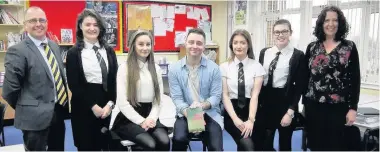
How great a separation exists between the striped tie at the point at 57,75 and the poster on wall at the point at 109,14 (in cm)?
283

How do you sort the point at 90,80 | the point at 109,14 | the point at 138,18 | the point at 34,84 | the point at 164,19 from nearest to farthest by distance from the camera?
the point at 34,84 → the point at 90,80 → the point at 109,14 → the point at 138,18 → the point at 164,19

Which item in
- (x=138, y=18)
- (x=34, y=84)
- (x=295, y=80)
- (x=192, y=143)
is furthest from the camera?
(x=138, y=18)

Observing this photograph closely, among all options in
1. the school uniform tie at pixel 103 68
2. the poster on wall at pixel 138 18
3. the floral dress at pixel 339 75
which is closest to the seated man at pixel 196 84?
the school uniform tie at pixel 103 68

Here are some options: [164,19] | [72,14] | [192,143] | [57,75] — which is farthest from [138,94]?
[164,19]

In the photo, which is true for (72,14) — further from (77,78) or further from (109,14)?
(77,78)

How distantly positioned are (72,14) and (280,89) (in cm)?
370

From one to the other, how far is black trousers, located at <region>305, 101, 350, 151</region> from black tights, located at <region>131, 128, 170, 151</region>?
1.06 m

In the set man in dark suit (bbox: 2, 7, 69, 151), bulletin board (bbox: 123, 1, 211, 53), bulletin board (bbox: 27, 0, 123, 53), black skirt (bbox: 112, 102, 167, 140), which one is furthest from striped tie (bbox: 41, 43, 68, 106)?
bulletin board (bbox: 123, 1, 211, 53)

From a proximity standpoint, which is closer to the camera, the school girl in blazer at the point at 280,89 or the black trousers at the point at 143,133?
the black trousers at the point at 143,133

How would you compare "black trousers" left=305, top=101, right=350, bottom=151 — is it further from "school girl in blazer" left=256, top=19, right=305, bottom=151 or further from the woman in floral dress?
"school girl in blazer" left=256, top=19, right=305, bottom=151

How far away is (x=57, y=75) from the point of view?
84.2 inches

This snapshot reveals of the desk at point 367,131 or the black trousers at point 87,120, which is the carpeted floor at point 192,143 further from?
the black trousers at point 87,120

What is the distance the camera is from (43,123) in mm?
2023

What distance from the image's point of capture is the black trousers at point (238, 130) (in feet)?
7.10
